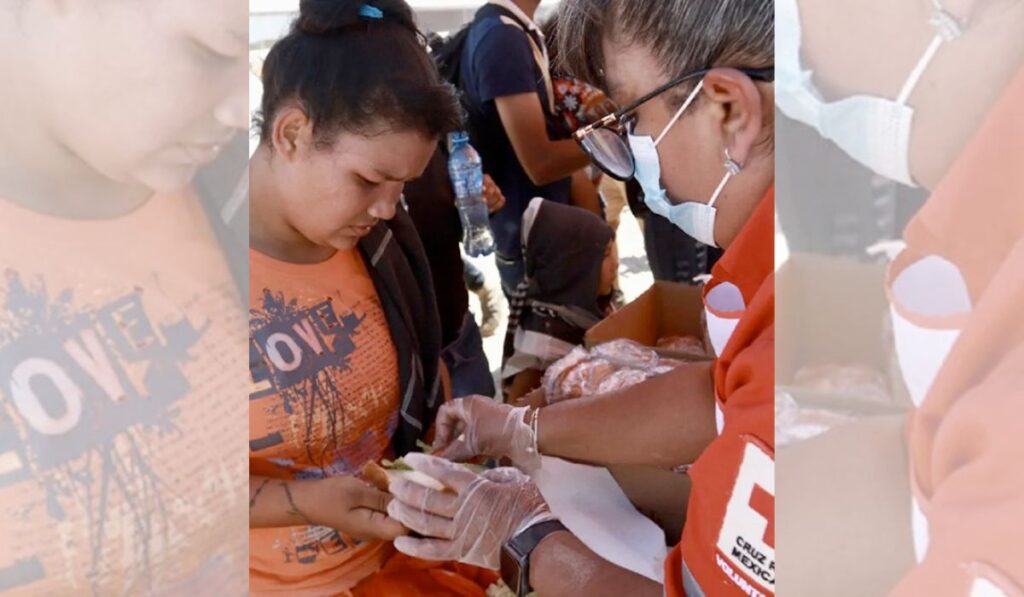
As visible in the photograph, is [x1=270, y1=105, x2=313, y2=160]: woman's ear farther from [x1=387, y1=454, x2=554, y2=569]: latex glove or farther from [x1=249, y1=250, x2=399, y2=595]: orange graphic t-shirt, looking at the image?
[x1=387, y1=454, x2=554, y2=569]: latex glove

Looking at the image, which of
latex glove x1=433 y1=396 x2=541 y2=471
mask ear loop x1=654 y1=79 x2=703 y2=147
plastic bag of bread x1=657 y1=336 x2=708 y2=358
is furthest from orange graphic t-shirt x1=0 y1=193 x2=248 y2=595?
plastic bag of bread x1=657 y1=336 x2=708 y2=358

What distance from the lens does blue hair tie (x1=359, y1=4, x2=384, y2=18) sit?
189 cm

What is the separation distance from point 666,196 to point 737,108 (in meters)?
0.23

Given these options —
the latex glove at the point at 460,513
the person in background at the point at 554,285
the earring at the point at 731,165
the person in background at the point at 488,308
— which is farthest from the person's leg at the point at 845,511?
the person in background at the point at 488,308

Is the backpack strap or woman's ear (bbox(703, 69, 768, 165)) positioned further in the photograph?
the backpack strap

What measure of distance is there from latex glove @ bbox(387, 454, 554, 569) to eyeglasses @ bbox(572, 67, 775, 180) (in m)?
0.67

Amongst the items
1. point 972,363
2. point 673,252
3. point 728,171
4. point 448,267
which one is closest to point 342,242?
point 448,267

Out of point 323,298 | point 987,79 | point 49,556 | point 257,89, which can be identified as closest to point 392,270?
point 323,298

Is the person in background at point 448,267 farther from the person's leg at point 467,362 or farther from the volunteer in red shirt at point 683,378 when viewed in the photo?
the volunteer in red shirt at point 683,378

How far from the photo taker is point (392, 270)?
215 cm

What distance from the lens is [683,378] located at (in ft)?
6.16

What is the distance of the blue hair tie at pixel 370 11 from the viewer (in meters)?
1.89

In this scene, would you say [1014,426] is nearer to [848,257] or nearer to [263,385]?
[848,257]

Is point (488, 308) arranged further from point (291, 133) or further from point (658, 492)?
point (291, 133)
